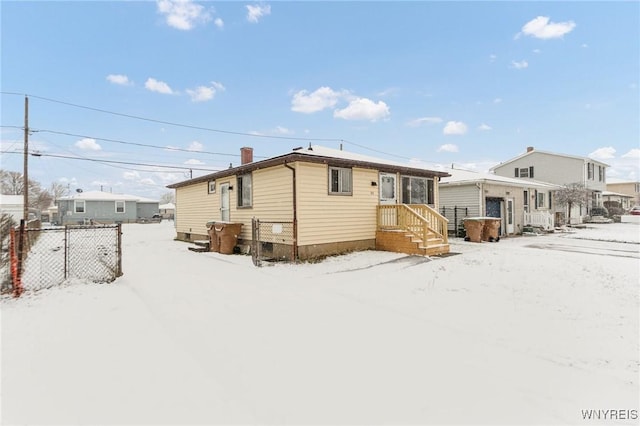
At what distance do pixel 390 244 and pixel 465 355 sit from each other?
24.0 feet

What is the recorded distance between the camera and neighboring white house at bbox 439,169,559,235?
639 inches

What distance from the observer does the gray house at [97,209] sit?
35.4 meters

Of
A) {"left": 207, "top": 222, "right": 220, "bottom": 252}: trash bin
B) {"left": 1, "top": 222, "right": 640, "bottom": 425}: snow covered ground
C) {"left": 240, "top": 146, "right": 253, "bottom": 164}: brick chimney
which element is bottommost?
{"left": 1, "top": 222, "right": 640, "bottom": 425}: snow covered ground

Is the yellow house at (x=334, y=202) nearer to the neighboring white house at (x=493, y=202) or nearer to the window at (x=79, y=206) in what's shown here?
the neighboring white house at (x=493, y=202)

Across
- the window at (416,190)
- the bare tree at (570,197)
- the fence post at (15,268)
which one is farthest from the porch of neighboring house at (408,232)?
the bare tree at (570,197)

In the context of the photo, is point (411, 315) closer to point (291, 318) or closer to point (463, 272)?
point (291, 318)

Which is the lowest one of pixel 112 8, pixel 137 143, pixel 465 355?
pixel 465 355

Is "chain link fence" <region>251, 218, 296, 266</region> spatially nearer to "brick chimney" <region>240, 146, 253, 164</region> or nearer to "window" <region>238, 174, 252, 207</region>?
"window" <region>238, 174, 252, 207</region>

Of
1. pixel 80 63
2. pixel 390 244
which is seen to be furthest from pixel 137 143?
pixel 390 244

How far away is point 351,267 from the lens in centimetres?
830

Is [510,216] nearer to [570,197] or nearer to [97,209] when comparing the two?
[570,197]

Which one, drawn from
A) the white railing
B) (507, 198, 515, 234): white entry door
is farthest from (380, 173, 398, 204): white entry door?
the white railing

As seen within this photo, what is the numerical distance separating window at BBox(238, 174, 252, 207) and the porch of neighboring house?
4931 millimetres

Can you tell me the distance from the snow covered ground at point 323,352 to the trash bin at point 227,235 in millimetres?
4575
